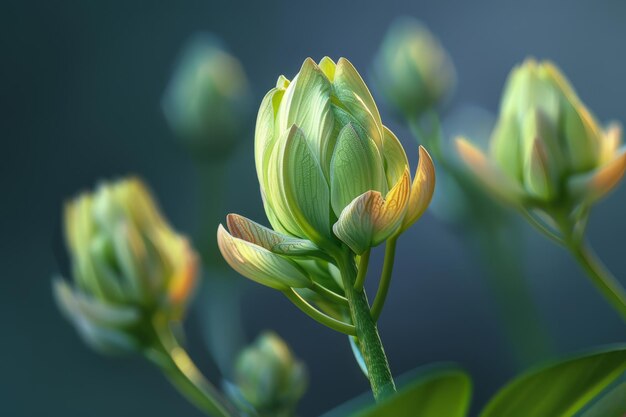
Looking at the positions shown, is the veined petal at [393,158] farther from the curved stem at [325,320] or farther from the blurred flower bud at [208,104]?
the blurred flower bud at [208,104]

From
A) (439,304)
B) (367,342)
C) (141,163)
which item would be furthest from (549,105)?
(141,163)

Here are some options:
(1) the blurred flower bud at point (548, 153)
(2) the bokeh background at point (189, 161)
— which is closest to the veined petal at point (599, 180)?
(1) the blurred flower bud at point (548, 153)

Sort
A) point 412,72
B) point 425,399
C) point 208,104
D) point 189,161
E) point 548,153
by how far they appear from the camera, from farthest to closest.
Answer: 1. point 189,161
2. point 208,104
3. point 412,72
4. point 548,153
5. point 425,399

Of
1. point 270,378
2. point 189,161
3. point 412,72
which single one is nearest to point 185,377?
point 270,378

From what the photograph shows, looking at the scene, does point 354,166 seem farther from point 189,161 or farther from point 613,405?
point 189,161

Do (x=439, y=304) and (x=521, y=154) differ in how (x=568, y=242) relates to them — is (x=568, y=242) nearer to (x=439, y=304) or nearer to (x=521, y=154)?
(x=521, y=154)

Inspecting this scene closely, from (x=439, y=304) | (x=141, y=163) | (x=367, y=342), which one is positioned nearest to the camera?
(x=367, y=342)

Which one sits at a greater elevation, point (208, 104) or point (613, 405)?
point (208, 104)
